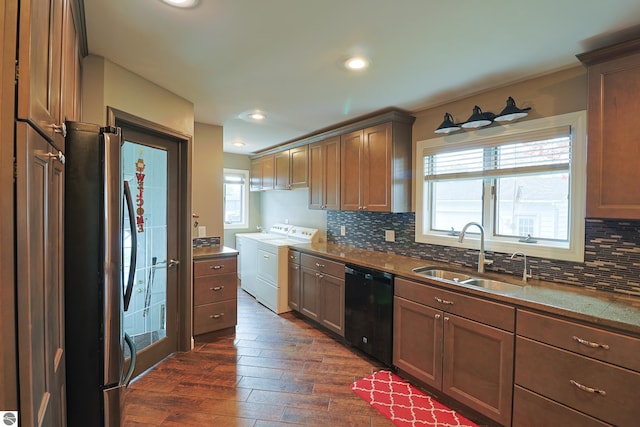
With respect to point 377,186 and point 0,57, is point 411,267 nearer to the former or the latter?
point 377,186

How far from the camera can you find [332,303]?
327 centimetres

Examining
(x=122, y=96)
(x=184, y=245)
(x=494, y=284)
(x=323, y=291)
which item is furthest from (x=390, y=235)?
(x=122, y=96)

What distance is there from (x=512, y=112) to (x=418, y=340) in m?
1.81

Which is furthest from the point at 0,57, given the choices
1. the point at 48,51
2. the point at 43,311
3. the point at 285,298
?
the point at 285,298

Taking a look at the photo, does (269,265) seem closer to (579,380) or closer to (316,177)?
(316,177)

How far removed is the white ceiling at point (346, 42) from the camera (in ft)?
4.94

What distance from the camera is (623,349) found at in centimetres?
148

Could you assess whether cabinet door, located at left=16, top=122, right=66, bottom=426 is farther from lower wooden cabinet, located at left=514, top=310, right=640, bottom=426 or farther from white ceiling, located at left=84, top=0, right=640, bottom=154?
lower wooden cabinet, located at left=514, top=310, right=640, bottom=426

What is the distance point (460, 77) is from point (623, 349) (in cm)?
186

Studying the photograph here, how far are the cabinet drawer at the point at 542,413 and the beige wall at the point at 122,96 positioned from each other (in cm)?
308

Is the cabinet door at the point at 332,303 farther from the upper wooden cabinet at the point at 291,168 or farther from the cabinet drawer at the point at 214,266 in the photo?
the upper wooden cabinet at the point at 291,168

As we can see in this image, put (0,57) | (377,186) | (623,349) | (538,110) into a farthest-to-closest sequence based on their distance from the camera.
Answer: (377,186) → (538,110) → (623,349) → (0,57)

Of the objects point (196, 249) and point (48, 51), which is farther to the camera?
point (196, 249)

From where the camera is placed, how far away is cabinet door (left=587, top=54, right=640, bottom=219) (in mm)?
1667
